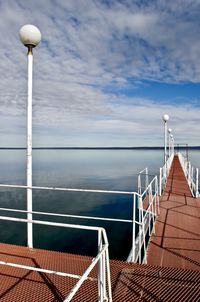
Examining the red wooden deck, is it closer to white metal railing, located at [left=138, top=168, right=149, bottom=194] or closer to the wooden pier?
the wooden pier

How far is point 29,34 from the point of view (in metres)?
4.24

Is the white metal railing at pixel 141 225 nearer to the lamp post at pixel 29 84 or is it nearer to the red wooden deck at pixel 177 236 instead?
the red wooden deck at pixel 177 236

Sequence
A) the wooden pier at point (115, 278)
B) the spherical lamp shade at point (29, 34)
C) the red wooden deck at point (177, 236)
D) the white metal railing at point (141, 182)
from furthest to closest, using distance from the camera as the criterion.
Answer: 1. the white metal railing at point (141, 182)
2. the red wooden deck at point (177, 236)
3. the spherical lamp shade at point (29, 34)
4. the wooden pier at point (115, 278)

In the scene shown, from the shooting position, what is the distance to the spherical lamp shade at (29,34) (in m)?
4.22

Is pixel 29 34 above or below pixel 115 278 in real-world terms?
above

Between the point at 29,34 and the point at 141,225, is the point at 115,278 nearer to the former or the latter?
the point at 141,225

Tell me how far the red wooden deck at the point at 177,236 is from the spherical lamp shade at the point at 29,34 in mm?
4217

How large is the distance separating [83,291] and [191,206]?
6424 mm

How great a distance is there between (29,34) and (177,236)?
16.1 feet

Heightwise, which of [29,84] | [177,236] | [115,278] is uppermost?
[29,84]

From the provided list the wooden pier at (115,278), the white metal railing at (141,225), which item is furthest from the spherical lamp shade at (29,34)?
the wooden pier at (115,278)

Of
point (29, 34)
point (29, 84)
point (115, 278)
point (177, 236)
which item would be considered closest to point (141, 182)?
point (177, 236)

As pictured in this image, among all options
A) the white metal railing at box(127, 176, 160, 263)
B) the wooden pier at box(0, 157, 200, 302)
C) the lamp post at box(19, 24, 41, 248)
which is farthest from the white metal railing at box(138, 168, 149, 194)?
the lamp post at box(19, 24, 41, 248)

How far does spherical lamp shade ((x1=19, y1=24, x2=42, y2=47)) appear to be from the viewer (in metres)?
4.22
